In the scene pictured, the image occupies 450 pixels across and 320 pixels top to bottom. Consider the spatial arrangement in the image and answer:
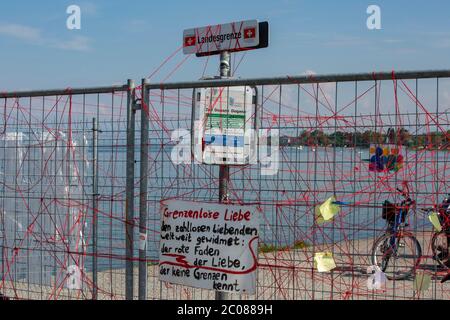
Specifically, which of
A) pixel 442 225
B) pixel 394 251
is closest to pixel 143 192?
pixel 394 251

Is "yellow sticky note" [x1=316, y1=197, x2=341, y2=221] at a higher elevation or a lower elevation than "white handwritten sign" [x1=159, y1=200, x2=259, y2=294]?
higher

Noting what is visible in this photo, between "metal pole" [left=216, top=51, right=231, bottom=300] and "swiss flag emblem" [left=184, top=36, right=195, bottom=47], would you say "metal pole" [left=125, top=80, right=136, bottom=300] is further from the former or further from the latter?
"metal pole" [left=216, top=51, right=231, bottom=300]

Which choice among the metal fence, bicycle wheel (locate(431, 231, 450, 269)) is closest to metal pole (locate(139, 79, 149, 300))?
the metal fence

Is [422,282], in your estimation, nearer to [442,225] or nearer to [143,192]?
[442,225]

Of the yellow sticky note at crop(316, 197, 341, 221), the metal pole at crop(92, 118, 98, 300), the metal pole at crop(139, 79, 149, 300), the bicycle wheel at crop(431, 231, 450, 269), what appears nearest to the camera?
the yellow sticky note at crop(316, 197, 341, 221)

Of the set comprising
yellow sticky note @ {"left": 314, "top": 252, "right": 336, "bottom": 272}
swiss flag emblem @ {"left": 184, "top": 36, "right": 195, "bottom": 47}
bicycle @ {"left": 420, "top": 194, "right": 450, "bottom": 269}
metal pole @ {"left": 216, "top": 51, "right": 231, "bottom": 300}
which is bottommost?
yellow sticky note @ {"left": 314, "top": 252, "right": 336, "bottom": 272}

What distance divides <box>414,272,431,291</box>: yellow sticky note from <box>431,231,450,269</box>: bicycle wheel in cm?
74

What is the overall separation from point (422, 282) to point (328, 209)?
769 millimetres

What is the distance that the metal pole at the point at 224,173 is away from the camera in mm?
4812

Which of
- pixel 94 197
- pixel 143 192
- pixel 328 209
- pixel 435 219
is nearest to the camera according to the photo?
pixel 435 219

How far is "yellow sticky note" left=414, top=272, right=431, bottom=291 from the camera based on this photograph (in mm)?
4426

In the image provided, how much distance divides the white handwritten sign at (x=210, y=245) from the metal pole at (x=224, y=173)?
0.10m

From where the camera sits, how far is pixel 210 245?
15.7ft

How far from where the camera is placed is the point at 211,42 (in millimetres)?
4914
